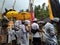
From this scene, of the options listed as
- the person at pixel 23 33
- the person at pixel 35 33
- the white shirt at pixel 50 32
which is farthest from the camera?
the person at pixel 23 33

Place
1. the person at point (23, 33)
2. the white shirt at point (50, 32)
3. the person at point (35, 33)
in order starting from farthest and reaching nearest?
the person at point (23, 33) < the person at point (35, 33) < the white shirt at point (50, 32)

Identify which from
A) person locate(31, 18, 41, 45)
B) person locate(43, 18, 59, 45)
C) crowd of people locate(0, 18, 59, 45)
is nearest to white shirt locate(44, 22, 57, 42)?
person locate(43, 18, 59, 45)

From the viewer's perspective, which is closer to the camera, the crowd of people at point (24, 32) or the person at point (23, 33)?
the crowd of people at point (24, 32)

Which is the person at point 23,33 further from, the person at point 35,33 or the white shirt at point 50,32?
the white shirt at point 50,32

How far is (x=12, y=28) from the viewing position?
1318 cm

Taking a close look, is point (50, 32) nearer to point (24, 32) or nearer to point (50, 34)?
point (50, 34)

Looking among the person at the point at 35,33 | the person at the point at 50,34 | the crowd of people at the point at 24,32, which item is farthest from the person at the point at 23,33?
the person at the point at 50,34

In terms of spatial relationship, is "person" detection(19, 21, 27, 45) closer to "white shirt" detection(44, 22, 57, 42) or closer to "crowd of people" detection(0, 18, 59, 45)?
"crowd of people" detection(0, 18, 59, 45)

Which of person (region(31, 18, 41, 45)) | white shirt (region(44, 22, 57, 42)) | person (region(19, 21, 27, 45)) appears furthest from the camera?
person (region(19, 21, 27, 45))

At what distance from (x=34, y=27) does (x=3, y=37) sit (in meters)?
1.69

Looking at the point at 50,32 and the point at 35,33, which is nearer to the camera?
the point at 50,32

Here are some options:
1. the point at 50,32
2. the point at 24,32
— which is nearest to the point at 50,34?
the point at 50,32

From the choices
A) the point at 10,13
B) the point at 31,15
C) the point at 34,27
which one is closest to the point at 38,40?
the point at 34,27

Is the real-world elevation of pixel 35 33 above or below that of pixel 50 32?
below
